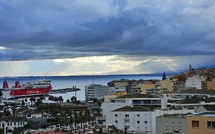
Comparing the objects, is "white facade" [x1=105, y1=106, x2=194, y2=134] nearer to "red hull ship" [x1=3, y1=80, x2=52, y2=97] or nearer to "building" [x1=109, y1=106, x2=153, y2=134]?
"building" [x1=109, y1=106, x2=153, y2=134]

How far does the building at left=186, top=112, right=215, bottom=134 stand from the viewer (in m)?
17.1

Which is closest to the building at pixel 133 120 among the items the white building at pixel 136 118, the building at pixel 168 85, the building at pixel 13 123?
the white building at pixel 136 118

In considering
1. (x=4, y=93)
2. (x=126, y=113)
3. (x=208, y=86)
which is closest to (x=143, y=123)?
(x=126, y=113)

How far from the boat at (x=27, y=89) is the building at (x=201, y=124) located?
110 metres

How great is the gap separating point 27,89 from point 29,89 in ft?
2.40

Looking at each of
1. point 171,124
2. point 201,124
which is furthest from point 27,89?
point 201,124

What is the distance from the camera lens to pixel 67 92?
179375mm

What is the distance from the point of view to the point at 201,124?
17.4 m

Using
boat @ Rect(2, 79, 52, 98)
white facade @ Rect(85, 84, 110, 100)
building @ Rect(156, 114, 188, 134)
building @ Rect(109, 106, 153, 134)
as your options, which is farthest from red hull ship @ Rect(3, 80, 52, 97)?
building @ Rect(156, 114, 188, 134)

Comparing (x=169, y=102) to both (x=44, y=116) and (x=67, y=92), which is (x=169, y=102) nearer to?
(x=44, y=116)

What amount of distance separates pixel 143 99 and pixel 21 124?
17457 millimetres

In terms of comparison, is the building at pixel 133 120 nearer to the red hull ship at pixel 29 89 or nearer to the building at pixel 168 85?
the building at pixel 168 85

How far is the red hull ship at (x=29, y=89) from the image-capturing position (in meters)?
125

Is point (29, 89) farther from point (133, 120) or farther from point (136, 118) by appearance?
point (136, 118)
